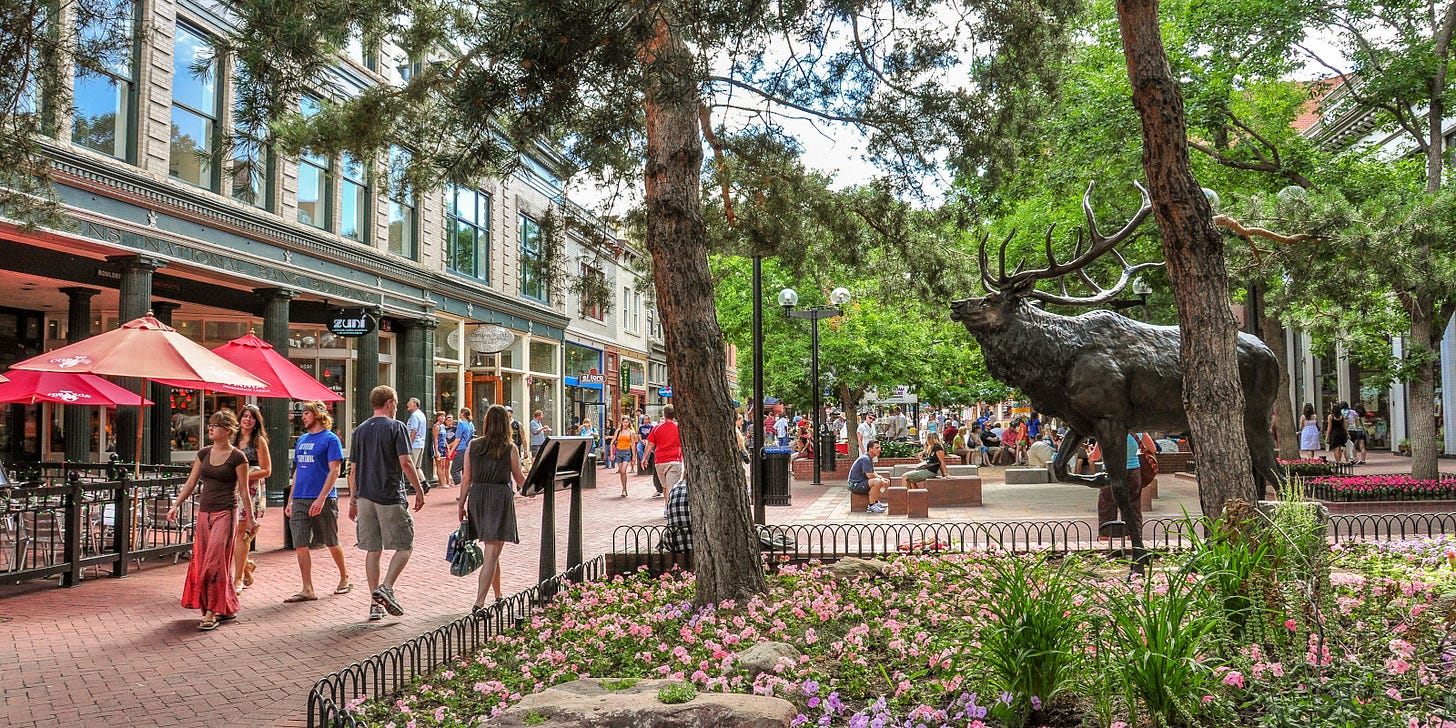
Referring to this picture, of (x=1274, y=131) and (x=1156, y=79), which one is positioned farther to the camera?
(x=1274, y=131)

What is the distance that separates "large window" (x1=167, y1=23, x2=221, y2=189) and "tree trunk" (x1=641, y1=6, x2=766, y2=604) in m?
11.6

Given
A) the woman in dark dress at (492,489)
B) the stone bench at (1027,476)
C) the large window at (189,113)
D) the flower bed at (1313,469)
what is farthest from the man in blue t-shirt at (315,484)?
the stone bench at (1027,476)

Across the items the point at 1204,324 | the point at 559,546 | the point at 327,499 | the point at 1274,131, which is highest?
the point at 1274,131

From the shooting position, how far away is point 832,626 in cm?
625

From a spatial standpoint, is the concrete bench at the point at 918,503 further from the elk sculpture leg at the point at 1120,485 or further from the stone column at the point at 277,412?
the stone column at the point at 277,412

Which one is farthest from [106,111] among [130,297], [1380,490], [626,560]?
[1380,490]

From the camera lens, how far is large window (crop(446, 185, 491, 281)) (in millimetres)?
24859

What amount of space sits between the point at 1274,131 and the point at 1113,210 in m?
3.50

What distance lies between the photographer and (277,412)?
57.7ft

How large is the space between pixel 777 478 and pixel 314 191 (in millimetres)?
10890

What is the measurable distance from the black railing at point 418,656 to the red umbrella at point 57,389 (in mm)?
6811

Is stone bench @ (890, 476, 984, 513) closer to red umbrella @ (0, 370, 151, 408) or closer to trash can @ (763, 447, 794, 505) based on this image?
trash can @ (763, 447, 794, 505)

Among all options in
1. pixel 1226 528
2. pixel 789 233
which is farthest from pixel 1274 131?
pixel 1226 528

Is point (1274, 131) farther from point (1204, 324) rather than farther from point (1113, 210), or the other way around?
point (1204, 324)
